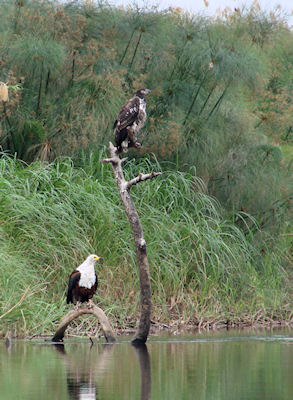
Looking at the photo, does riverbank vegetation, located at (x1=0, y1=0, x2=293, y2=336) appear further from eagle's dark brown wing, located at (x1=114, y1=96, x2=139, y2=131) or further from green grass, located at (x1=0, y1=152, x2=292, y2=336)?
eagle's dark brown wing, located at (x1=114, y1=96, x2=139, y2=131)

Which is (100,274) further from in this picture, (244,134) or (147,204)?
(244,134)

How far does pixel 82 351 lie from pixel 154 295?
2944 mm

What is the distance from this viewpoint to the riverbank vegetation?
12.3 meters

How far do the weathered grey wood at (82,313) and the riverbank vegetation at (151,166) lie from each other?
83cm

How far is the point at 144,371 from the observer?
8.12m

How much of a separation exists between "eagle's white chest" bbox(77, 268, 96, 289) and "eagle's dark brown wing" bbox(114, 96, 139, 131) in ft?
5.65

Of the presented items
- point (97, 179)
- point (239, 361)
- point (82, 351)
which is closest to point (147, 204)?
point (97, 179)

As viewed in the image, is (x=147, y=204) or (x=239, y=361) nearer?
(x=239, y=361)

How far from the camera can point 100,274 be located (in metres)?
12.3

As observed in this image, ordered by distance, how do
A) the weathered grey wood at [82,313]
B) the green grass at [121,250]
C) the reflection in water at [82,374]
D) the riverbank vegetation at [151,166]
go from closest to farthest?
the reflection in water at [82,374] → the weathered grey wood at [82,313] → the green grass at [121,250] → the riverbank vegetation at [151,166]

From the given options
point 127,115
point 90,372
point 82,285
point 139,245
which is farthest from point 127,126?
point 90,372

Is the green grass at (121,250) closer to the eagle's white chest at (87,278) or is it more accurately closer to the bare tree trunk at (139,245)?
the eagle's white chest at (87,278)

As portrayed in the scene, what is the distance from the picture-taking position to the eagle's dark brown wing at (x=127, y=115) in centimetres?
1083

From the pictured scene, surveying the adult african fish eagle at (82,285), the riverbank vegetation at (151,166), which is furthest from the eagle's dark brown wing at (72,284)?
the riverbank vegetation at (151,166)
